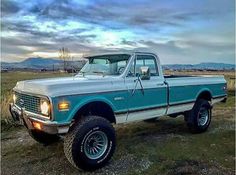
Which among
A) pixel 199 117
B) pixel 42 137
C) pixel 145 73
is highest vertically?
pixel 145 73

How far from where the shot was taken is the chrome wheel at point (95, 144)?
5488mm

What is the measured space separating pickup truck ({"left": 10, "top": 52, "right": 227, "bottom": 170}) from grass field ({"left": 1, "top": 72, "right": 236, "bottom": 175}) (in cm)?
39

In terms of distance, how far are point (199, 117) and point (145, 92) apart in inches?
97.1

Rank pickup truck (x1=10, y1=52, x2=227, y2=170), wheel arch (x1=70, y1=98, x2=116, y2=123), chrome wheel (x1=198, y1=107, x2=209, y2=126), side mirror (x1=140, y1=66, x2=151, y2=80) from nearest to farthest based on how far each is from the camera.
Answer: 1. pickup truck (x1=10, y1=52, x2=227, y2=170)
2. wheel arch (x1=70, y1=98, x2=116, y2=123)
3. side mirror (x1=140, y1=66, x2=151, y2=80)
4. chrome wheel (x1=198, y1=107, x2=209, y2=126)

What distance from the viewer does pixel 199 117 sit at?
8.46m

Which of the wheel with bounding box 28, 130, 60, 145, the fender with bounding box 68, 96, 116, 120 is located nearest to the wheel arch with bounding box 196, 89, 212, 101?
the fender with bounding box 68, 96, 116, 120

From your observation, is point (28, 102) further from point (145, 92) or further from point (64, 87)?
point (145, 92)

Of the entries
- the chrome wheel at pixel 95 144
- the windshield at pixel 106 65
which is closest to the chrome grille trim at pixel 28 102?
the chrome wheel at pixel 95 144

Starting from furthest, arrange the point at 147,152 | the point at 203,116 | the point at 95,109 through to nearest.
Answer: the point at 203,116 < the point at 147,152 < the point at 95,109

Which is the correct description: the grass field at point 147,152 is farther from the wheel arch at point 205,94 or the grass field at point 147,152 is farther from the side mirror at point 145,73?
the side mirror at point 145,73

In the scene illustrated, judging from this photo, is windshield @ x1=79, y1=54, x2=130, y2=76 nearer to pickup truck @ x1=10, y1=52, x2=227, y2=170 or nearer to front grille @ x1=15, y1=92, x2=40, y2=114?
pickup truck @ x1=10, y1=52, x2=227, y2=170

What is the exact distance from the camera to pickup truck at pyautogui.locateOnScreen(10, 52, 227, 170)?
17.3 feet

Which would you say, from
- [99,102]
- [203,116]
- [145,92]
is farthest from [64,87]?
[203,116]

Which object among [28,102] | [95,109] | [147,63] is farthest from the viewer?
[147,63]
